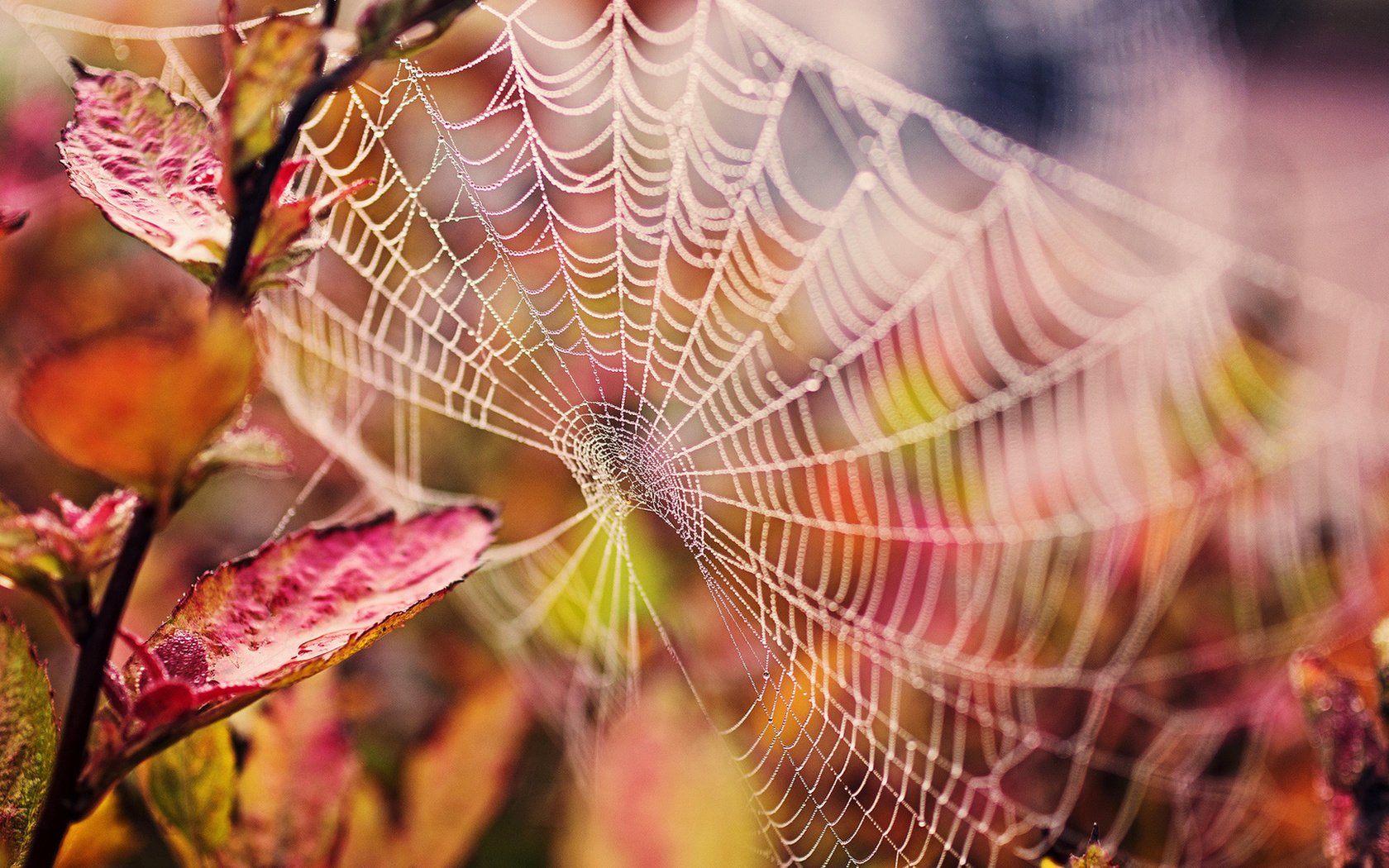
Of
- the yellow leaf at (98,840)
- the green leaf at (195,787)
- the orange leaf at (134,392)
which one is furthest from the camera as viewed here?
the yellow leaf at (98,840)

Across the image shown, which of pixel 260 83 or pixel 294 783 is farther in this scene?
pixel 294 783

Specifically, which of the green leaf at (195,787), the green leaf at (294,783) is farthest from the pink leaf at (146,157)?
the green leaf at (294,783)

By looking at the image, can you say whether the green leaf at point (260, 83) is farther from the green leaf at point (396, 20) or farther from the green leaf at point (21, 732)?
the green leaf at point (21, 732)

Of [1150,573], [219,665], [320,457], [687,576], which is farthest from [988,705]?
[219,665]

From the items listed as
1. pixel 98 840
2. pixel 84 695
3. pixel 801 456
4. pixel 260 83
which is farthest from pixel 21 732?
pixel 801 456

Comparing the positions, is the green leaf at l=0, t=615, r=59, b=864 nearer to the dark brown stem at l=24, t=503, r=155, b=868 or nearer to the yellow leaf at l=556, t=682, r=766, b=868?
the dark brown stem at l=24, t=503, r=155, b=868

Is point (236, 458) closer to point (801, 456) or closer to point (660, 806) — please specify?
point (660, 806)
